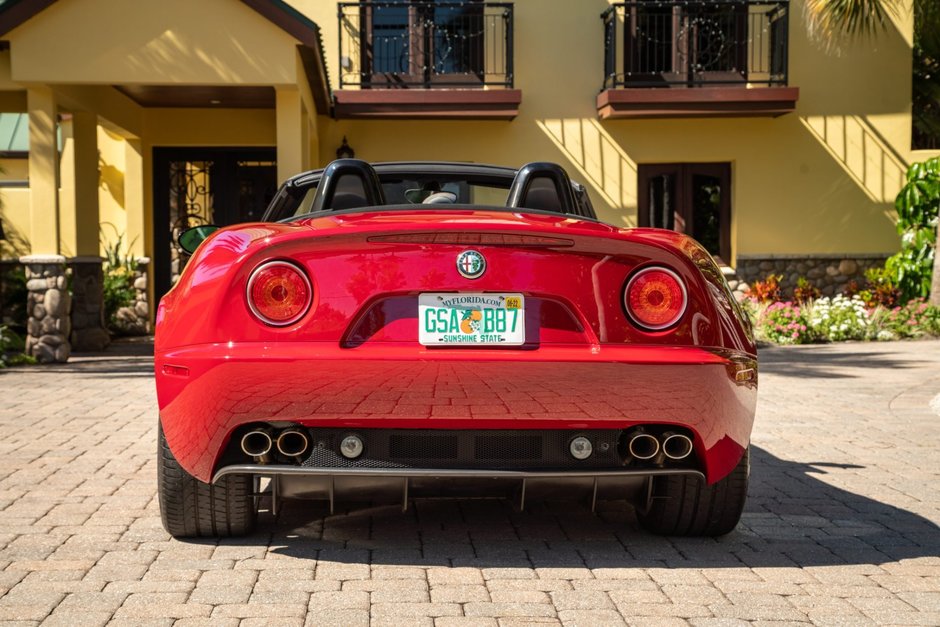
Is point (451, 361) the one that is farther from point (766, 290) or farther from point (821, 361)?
point (766, 290)

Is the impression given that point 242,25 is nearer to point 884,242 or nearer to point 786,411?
point 786,411

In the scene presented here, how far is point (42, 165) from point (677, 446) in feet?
33.0

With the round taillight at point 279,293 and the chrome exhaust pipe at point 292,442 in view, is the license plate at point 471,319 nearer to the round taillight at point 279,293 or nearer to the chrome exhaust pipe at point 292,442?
the round taillight at point 279,293

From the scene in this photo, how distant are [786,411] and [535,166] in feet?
14.4

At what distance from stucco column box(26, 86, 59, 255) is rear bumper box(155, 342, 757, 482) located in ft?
30.4

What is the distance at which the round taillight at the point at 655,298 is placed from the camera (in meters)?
3.71

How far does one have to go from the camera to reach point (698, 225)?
60.8 ft

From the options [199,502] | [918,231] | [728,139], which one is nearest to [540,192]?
[199,502]

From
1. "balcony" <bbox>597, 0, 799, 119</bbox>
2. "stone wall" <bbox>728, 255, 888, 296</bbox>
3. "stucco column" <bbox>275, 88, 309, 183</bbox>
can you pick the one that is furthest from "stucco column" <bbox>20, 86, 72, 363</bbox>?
"stone wall" <bbox>728, 255, 888, 296</bbox>

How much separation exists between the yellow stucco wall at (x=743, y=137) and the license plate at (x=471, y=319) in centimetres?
1438

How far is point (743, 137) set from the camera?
718 inches

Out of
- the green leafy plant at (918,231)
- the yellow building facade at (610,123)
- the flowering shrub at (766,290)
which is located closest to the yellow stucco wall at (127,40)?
the yellow building facade at (610,123)

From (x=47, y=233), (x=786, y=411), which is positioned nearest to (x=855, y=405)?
(x=786, y=411)

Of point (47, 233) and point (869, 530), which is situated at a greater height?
point (47, 233)
